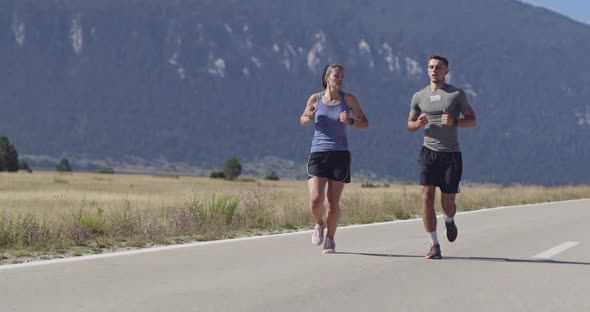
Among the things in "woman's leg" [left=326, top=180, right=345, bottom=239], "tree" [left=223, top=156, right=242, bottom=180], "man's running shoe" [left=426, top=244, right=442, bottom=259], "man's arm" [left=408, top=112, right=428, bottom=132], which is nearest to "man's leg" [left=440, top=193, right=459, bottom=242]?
"man's running shoe" [left=426, top=244, right=442, bottom=259]

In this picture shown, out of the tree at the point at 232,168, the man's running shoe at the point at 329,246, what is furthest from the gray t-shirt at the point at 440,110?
the tree at the point at 232,168

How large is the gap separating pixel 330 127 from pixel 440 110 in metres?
1.18

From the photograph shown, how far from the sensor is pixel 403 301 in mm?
7797

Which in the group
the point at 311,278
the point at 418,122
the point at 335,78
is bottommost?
the point at 311,278

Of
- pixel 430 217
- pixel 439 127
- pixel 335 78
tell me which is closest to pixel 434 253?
pixel 430 217

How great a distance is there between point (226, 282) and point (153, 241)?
4021 millimetres

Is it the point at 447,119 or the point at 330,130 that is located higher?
the point at 447,119

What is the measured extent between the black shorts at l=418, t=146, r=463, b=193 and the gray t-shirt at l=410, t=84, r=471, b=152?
0.21 ft

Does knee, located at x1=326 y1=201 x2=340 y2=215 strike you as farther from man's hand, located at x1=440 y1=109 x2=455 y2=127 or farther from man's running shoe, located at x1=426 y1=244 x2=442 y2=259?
man's hand, located at x1=440 y1=109 x2=455 y2=127

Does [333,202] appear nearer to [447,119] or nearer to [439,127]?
[439,127]

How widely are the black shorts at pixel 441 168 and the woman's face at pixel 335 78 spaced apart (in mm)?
1154

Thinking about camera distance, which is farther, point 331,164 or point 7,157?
point 7,157

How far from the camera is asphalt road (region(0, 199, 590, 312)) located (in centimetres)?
758

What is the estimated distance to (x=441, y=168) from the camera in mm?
10812
